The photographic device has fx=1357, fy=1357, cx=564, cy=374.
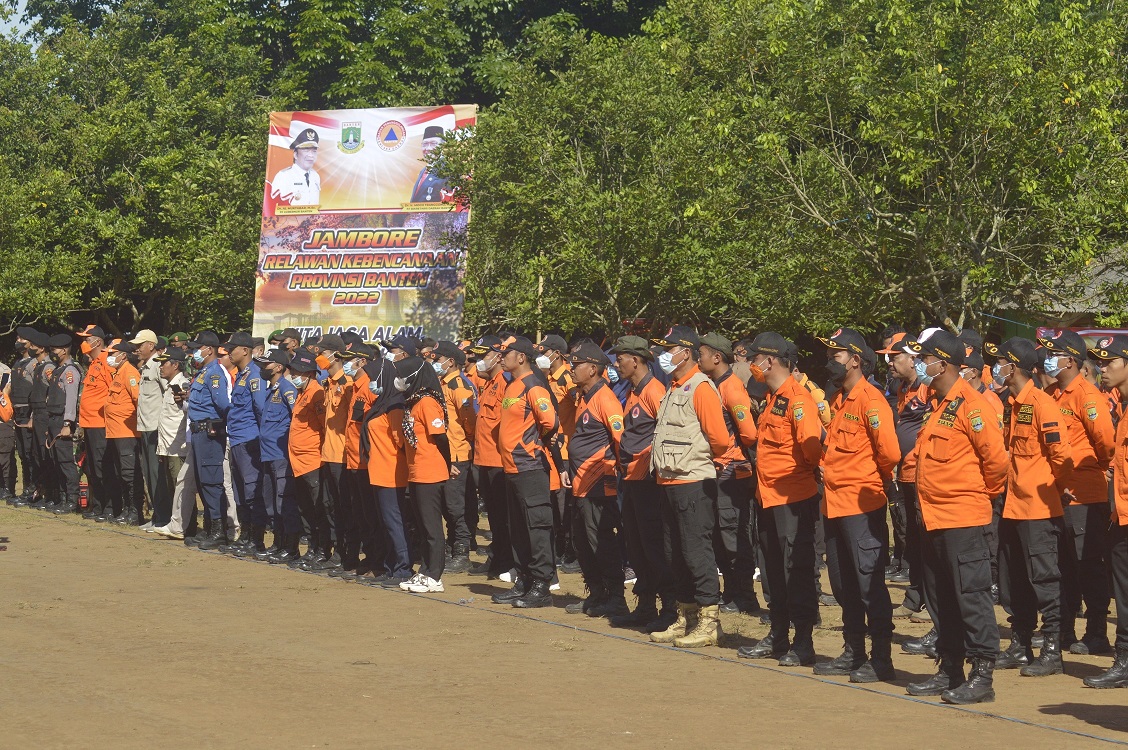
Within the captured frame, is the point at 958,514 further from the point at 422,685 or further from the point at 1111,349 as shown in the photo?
the point at 422,685

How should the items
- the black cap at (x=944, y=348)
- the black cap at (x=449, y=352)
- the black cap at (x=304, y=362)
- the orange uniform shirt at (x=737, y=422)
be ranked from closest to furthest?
the black cap at (x=944, y=348) → the orange uniform shirt at (x=737, y=422) → the black cap at (x=449, y=352) → the black cap at (x=304, y=362)

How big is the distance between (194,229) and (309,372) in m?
13.6

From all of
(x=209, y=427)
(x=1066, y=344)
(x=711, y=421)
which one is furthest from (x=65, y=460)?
(x=1066, y=344)

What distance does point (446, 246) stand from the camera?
2119cm

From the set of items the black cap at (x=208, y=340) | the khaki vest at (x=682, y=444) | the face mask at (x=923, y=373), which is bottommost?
the khaki vest at (x=682, y=444)

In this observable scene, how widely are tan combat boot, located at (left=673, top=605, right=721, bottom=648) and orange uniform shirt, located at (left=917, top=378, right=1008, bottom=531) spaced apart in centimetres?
220

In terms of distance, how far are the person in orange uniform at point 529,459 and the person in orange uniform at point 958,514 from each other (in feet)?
12.8

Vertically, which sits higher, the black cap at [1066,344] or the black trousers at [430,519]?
the black cap at [1066,344]

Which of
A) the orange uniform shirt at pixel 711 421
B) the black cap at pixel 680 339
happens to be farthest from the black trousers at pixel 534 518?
the black cap at pixel 680 339

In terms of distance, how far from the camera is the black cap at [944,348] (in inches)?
319

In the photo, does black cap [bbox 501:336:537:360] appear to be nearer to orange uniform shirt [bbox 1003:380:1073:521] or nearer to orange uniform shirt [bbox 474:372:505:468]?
orange uniform shirt [bbox 474:372:505:468]

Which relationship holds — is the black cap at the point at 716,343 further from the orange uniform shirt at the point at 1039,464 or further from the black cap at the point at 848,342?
the orange uniform shirt at the point at 1039,464

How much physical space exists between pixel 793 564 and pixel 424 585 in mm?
4267

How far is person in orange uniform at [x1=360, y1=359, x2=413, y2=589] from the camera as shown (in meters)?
12.1
